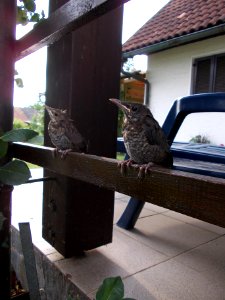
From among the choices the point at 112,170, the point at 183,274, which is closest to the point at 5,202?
the point at 112,170

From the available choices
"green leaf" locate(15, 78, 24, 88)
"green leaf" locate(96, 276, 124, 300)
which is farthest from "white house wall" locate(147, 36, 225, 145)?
"green leaf" locate(96, 276, 124, 300)

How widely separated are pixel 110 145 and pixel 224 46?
4502 millimetres

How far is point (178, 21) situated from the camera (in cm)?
663

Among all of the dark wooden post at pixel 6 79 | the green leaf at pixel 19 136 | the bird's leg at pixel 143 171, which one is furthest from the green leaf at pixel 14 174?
the bird's leg at pixel 143 171

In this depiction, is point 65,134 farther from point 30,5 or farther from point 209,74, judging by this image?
point 209,74

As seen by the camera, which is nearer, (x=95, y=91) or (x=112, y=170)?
(x=112, y=170)

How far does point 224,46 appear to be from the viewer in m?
5.68

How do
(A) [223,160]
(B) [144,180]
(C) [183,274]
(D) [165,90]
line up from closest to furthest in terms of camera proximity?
(B) [144,180], (C) [183,274], (A) [223,160], (D) [165,90]

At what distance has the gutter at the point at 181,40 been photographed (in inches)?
211

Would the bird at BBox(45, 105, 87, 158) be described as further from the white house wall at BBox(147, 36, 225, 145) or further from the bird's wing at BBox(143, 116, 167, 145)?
the white house wall at BBox(147, 36, 225, 145)

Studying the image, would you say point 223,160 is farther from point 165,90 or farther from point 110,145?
point 165,90

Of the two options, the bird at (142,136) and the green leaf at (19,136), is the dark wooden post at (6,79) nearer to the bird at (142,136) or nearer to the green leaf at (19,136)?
the green leaf at (19,136)

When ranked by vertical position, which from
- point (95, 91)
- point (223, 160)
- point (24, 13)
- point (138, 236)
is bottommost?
point (138, 236)

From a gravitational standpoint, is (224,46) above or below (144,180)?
above
